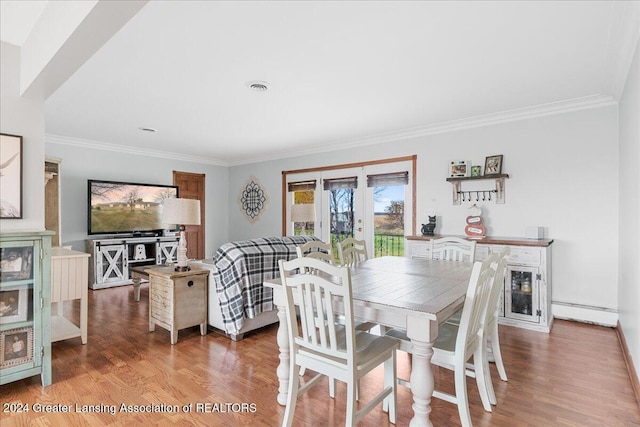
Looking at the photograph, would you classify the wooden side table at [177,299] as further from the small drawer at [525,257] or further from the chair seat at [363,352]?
the small drawer at [525,257]

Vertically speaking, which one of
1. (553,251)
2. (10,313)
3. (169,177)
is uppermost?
(169,177)

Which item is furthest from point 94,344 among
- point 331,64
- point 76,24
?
point 331,64

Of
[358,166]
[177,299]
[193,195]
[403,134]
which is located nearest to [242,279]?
[177,299]

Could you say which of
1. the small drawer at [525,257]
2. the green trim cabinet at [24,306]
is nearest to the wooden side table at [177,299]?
the green trim cabinet at [24,306]

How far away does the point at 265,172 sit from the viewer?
274 inches

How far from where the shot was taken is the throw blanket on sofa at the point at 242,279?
309cm

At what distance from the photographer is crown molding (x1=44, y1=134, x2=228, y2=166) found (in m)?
5.27

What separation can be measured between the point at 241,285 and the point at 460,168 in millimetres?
3171

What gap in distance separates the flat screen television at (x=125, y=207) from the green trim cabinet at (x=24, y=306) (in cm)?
367

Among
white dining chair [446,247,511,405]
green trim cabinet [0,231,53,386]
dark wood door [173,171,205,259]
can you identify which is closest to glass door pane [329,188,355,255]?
dark wood door [173,171,205,259]

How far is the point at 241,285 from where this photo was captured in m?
3.09

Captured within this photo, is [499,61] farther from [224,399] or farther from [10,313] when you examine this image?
[10,313]

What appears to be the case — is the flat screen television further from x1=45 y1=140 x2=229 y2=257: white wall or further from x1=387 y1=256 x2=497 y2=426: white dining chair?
x1=387 y1=256 x2=497 y2=426: white dining chair

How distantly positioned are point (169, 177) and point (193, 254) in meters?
1.65
